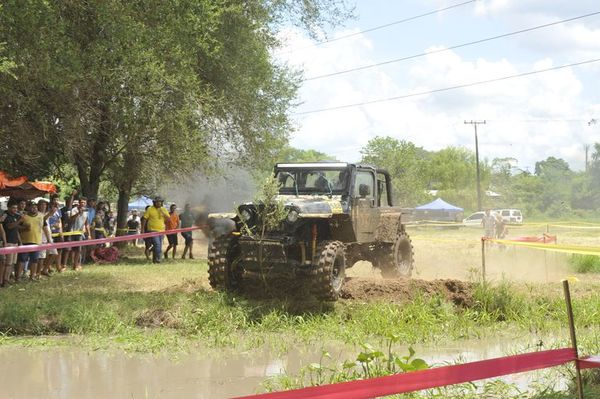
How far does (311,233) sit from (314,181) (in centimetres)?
162

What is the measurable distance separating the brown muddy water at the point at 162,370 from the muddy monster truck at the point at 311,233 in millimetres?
2166

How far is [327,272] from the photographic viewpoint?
9.96 m

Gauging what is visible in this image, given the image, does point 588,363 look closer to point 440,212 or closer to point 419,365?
point 419,365

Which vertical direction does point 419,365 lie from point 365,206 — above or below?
below

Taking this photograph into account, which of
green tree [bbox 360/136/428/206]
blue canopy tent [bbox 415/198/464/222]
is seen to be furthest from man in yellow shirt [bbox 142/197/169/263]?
green tree [bbox 360/136/428/206]

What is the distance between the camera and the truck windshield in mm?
11930

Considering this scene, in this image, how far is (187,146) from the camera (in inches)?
730

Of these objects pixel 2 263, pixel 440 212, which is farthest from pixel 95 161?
pixel 440 212

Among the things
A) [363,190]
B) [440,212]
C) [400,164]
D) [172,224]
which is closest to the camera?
[363,190]

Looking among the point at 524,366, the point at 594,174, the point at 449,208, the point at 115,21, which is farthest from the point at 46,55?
the point at 594,174

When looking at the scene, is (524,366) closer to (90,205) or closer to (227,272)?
(227,272)

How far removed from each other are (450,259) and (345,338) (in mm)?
11711

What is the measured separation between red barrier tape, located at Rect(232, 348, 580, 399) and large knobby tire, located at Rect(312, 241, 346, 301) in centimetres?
558

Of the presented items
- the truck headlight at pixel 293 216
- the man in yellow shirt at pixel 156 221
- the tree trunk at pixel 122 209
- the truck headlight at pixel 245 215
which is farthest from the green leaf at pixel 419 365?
the tree trunk at pixel 122 209
